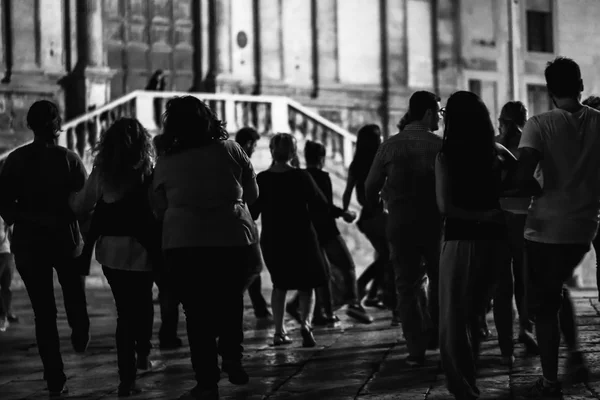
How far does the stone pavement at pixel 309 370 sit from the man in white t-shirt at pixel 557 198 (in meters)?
0.55

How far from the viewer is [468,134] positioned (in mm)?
6113

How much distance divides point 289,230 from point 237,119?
413 inches

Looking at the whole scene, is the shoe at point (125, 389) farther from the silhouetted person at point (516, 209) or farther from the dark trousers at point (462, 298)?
the silhouetted person at point (516, 209)

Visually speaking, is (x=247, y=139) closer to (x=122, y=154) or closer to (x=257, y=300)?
(x=257, y=300)

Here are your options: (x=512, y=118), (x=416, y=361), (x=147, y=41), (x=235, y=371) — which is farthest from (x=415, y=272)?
(x=147, y=41)

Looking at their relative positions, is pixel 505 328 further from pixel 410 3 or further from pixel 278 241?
pixel 410 3

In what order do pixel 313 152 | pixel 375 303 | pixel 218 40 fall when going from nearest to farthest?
1. pixel 313 152
2. pixel 375 303
3. pixel 218 40

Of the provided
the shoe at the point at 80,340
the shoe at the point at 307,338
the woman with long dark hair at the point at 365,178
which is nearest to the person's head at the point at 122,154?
the shoe at the point at 80,340

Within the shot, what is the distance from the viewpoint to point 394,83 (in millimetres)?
25016

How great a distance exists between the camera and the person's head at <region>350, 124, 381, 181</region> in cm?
1122

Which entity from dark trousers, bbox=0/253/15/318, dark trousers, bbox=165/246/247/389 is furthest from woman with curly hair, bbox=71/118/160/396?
dark trousers, bbox=0/253/15/318

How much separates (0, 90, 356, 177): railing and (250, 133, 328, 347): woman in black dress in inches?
338

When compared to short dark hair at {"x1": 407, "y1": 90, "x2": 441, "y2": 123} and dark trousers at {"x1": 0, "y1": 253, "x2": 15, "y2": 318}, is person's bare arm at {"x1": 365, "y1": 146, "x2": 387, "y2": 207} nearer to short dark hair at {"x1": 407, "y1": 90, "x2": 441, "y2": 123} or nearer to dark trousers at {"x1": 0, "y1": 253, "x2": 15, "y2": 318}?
short dark hair at {"x1": 407, "y1": 90, "x2": 441, "y2": 123}

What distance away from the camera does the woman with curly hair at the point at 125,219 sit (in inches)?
275
